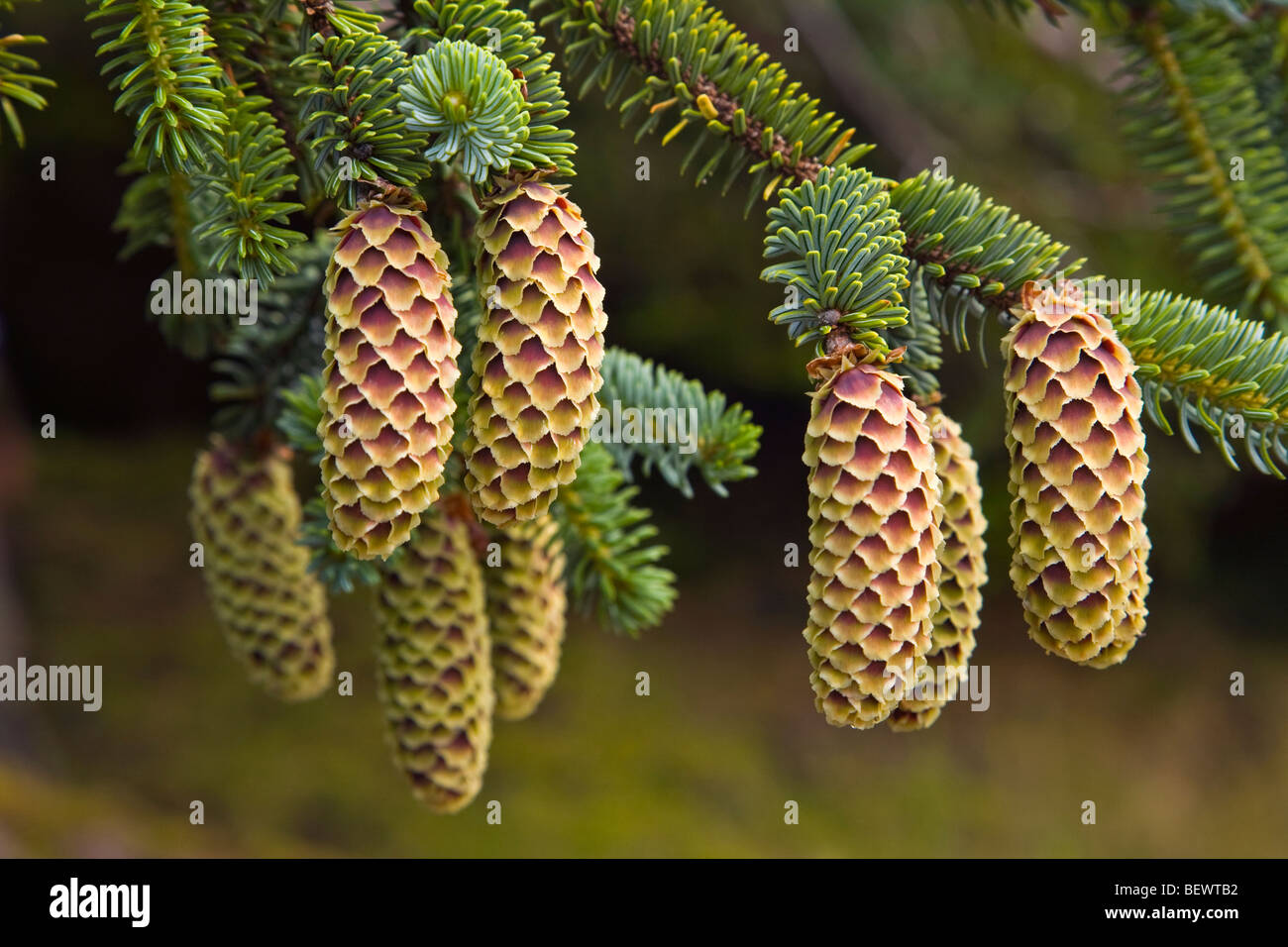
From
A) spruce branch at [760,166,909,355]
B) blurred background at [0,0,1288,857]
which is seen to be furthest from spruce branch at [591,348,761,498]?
blurred background at [0,0,1288,857]

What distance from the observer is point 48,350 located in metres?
3.75

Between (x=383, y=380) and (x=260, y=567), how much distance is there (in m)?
0.55

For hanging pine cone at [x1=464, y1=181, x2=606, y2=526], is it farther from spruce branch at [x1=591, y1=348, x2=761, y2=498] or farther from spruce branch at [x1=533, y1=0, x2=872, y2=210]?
spruce branch at [x1=591, y1=348, x2=761, y2=498]

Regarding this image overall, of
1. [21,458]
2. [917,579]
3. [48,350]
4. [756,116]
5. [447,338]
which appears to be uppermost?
[48,350]

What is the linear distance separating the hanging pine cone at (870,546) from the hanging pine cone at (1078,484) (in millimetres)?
69

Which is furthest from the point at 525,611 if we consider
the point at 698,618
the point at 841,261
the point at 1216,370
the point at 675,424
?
the point at 698,618

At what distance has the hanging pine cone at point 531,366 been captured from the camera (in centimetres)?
62

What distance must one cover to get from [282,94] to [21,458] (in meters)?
3.16

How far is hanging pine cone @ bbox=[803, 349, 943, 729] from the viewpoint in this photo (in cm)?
64

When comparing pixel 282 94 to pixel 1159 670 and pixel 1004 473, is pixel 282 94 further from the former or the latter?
pixel 1159 670

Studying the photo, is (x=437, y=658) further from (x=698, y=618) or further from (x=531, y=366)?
(x=698, y=618)

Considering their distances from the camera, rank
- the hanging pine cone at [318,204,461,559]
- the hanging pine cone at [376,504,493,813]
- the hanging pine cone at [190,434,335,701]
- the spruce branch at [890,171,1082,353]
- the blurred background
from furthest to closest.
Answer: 1. the blurred background
2. the hanging pine cone at [190,434,335,701]
3. the hanging pine cone at [376,504,493,813]
4. the spruce branch at [890,171,1082,353]
5. the hanging pine cone at [318,204,461,559]

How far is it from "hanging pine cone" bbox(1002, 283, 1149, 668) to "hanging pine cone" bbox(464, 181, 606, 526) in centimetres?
28
